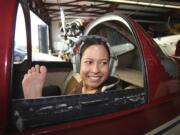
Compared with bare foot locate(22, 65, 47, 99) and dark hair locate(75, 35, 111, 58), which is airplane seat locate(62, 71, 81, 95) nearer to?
dark hair locate(75, 35, 111, 58)

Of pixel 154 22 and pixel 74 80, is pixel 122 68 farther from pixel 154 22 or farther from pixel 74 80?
pixel 154 22

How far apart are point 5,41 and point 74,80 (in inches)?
54.1

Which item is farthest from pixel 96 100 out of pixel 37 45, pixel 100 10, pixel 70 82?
pixel 100 10

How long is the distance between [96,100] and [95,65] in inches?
16.4

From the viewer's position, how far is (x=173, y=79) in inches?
90.2

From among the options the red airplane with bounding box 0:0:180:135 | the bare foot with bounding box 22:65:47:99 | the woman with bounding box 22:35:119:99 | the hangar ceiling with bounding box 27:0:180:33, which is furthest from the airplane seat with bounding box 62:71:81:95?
the hangar ceiling with bounding box 27:0:180:33

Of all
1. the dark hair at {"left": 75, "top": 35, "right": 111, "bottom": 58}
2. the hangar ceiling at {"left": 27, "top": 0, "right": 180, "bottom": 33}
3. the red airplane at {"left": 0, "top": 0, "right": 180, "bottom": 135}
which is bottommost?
the red airplane at {"left": 0, "top": 0, "right": 180, "bottom": 135}

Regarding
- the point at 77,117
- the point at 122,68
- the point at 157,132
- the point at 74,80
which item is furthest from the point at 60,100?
the point at 122,68

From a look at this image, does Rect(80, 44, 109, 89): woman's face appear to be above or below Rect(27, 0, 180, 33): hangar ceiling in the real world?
below

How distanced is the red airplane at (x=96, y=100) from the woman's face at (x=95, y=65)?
204mm

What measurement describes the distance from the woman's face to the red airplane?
0.20 meters

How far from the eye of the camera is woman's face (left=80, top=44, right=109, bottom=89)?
6.27 ft

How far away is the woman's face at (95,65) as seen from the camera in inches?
75.2

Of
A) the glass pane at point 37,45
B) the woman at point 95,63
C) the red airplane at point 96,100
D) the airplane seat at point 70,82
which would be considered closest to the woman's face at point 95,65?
the woman at point 95,63
